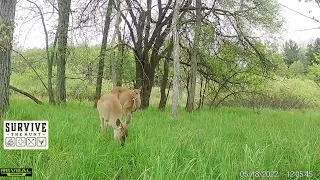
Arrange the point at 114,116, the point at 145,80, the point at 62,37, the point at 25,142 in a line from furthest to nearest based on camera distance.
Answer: the point at 145,80
the point at 62,37
the point at 114,116
the point at 25,142

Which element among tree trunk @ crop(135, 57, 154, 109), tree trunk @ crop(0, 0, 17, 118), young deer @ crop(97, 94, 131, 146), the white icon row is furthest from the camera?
tree trunk @ crop(135, 57, 154, 109)

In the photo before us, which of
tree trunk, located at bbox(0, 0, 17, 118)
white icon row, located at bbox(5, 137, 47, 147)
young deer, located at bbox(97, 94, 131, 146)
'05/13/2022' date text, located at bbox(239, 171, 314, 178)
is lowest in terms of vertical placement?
'05/13/2022' date text, located at bbox(239, 171, 314, 178)

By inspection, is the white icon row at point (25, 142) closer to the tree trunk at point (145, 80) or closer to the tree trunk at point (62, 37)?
the tree trunk at point (62, 37)

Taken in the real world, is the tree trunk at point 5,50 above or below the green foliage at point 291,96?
above

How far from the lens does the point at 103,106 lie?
438cm

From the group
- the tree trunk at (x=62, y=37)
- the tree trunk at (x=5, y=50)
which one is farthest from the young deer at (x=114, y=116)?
the tree trunk at (x=62, y=37)

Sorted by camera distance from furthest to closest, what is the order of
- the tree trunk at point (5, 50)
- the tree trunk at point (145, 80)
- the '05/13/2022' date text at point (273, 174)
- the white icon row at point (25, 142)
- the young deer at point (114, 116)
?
the tree trunk at point (145, 80) → the tree trunk at point (5, 50) → the young deer at point (114, 116) → the white icon row at point (25, 142) → the '05/13/2022' date text at point (273, 174)

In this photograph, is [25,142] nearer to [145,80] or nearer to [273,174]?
[273,174]

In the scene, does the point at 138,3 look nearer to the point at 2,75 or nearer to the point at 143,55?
the point at 143,55

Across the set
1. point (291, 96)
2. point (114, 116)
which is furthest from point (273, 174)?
point (291, 96)

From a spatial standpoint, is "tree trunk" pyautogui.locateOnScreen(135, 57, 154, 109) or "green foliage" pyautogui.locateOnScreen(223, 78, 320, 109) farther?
"green foliage" pyautogui.locateOnScreen(223, 78, 320, 109)

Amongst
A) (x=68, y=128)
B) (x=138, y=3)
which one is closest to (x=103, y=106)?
(x=68, y=128)

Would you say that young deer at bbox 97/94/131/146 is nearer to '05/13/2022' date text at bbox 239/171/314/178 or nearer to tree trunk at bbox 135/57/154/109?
'05/13/2022' date text at bbox 239/171/314/178

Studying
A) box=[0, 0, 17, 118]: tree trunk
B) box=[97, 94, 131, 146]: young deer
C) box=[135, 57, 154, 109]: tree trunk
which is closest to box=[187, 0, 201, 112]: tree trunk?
box=[135, 57, 154, 109]: tree trunk
